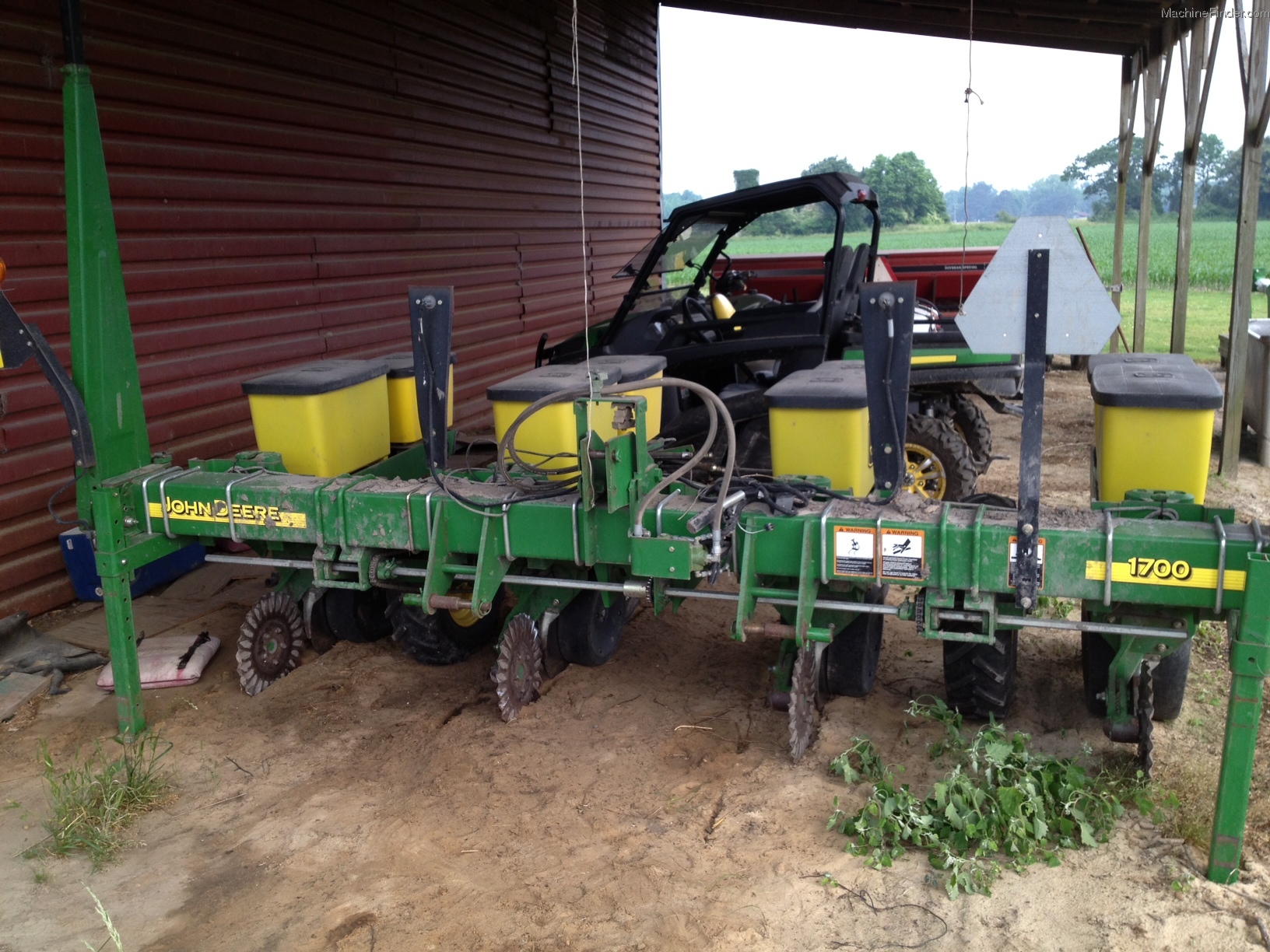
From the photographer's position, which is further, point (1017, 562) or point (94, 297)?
point (94, 297)

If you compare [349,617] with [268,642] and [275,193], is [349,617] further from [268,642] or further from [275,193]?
[275,193]

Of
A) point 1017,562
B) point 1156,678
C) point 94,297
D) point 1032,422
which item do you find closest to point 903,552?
point 1017,562

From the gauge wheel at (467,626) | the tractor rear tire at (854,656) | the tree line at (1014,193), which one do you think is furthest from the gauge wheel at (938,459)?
the tree line at (1014,193)

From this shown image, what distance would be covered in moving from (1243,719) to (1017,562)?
0.69 metres

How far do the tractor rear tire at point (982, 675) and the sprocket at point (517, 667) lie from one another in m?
1.53

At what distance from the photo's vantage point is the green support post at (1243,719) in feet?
9.30

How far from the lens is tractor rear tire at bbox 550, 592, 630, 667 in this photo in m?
4.27

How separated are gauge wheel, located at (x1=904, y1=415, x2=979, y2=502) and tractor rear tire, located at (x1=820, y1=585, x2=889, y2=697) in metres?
2.35

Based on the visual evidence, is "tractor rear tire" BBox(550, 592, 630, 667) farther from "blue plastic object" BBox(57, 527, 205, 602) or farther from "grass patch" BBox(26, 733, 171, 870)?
"blue plastic object" BBox(57, 527, 205, 602)

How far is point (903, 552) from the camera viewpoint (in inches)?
128

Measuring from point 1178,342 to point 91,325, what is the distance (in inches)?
311

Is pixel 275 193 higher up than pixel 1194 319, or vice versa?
pixel 275 193

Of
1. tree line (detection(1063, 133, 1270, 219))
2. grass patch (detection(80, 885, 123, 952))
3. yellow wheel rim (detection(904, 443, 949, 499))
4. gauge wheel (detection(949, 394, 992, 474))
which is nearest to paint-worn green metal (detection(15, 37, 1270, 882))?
grass patch (detection(80, 885, 123, 952))

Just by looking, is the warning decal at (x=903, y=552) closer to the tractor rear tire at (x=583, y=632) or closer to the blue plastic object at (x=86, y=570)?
the tractor rear tire at (x=583, y=632)
